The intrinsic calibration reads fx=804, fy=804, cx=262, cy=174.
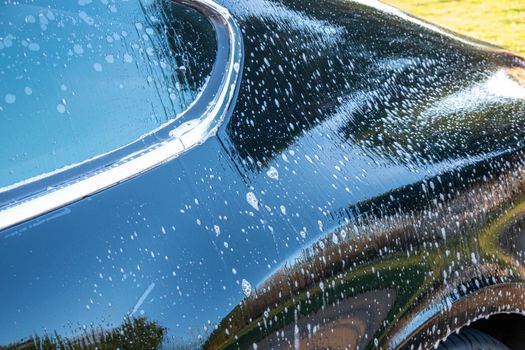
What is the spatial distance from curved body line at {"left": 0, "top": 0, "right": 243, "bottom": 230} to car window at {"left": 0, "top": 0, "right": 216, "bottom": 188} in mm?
19

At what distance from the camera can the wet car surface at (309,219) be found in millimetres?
1302

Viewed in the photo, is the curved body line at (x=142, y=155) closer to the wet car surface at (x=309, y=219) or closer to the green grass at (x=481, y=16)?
the wet car surface at (x=309, y=219)

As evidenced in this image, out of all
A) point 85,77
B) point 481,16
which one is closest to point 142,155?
point 85,77

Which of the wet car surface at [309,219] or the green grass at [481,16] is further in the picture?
the green grass at [481,16]

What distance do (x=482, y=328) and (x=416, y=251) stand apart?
59 cm

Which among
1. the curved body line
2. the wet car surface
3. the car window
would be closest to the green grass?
the wet car surface

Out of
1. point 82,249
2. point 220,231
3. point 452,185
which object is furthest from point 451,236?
point 82,249

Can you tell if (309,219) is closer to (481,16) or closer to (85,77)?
(85,77)

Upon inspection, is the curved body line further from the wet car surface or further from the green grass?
the green grass

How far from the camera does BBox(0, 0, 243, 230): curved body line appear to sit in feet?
4.33

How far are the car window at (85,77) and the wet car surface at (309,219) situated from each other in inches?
4.2

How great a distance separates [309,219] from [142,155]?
1.19ft

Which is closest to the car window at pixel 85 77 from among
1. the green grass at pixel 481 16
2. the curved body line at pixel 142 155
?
the curved body line at pixel 142 155

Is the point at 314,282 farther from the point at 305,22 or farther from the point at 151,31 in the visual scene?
the point at 305,22
